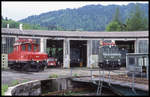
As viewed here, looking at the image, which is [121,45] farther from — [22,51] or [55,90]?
[55,90]

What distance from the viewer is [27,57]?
22547mm

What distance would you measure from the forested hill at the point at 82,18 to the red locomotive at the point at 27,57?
93.9 m

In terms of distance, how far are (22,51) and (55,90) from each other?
7.98 meters

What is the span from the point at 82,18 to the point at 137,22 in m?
80.4

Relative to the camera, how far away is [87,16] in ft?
507

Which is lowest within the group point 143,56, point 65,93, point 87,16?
point 65,93

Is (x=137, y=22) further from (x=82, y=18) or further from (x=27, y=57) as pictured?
(x=82, y=18)

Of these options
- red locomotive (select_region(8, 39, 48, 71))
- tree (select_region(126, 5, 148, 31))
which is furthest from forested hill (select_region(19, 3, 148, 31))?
red locomotive (select_region(8, 39, 48, 71))

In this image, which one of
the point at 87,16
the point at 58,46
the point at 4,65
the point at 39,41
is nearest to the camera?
the point at 4,65

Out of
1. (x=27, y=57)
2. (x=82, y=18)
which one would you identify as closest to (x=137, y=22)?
(x=27, y=57)

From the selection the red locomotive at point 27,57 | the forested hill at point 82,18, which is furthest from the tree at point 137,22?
the red locomotive at point 27,57

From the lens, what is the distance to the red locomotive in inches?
892

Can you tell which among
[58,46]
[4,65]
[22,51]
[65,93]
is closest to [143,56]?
[65,93]

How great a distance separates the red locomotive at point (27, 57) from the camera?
892 inches
